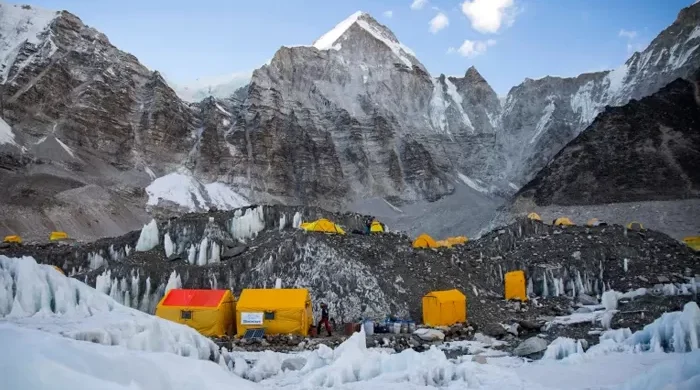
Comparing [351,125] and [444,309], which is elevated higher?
[351,125]

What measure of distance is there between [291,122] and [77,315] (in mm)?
96735

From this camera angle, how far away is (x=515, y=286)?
24.2m

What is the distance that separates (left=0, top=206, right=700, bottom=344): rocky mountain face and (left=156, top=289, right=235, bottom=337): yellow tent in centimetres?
317

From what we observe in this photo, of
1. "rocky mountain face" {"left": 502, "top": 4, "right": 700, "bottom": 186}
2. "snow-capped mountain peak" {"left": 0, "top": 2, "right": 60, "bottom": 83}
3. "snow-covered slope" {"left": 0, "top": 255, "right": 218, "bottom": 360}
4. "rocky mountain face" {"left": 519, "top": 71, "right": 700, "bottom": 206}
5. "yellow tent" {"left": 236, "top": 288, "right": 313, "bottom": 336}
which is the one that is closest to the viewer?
"snow-covered slope" {"left": 0, "top": 255, "right": 218, "bottom": 360}

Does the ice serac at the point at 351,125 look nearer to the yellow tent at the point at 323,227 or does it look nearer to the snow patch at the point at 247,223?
the snow patch at the point at 247,223

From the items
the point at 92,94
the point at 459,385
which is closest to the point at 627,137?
the point at 459,385

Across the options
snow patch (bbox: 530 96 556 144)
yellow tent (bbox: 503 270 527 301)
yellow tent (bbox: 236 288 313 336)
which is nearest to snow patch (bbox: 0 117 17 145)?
yellow tent (bbox: 236 288 313 336)

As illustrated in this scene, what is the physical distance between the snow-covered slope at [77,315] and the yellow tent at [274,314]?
631cm

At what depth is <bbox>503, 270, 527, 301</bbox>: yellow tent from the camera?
24172 millimetres

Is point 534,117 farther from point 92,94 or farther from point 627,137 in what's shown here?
→ point 92,94

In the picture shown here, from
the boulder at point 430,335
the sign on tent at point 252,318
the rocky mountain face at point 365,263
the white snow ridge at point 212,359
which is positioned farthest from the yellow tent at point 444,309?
the sign on tent at point 252,318

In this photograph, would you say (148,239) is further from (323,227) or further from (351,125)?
(351,125)

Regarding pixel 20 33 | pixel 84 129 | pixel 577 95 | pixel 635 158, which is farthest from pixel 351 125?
pixel 577 95

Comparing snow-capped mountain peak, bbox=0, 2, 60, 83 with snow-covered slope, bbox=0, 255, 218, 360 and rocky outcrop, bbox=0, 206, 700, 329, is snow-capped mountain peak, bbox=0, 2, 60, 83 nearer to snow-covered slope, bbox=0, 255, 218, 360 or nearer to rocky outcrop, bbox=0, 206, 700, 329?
rocky outcrop, bbox=0, 206, 700, 329
